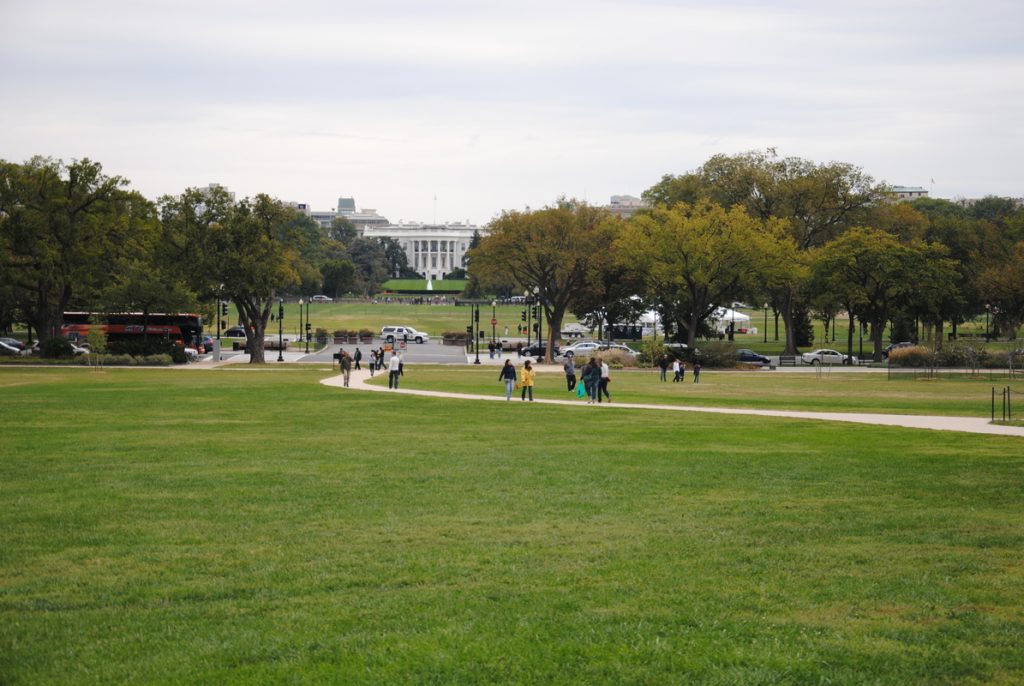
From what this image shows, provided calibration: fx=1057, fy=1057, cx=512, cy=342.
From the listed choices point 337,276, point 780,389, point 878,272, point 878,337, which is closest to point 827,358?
point 878,337

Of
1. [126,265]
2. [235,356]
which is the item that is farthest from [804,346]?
[126,265]

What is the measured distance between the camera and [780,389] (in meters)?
48.0

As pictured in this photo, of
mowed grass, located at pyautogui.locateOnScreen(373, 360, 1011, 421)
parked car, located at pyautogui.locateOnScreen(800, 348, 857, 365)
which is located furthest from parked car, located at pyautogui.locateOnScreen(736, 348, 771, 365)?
mowed grass, located at pyautogui.locateOnScreen(373, 360, 1011, 421)

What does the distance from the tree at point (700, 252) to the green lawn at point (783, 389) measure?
11.4 meters

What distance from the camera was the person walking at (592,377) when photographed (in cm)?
3809

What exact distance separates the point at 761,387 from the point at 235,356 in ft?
155

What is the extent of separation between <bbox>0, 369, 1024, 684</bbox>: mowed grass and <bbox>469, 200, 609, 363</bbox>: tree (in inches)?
2132

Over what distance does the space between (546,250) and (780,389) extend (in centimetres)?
3142

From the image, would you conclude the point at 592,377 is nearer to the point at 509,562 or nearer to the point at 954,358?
the point at 509,562

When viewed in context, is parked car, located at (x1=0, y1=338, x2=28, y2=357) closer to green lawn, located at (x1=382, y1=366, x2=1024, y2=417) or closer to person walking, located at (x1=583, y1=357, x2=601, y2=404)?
green lawn, located at (x1=382, y1=366, x2=1024, y2=417)

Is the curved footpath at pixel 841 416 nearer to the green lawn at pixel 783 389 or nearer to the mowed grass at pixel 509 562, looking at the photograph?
the green lawn at pixel 783 389

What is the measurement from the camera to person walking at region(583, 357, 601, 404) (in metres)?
38.1

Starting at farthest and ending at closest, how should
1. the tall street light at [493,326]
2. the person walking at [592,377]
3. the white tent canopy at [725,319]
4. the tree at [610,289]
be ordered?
the tall street light at [493,326] → the white tent canopy at [725,319] → the tree at [610,289] → the person walking at [592,377]

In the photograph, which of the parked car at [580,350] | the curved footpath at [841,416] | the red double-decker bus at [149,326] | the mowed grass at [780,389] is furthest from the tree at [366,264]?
the curved footpath at [841,416]
